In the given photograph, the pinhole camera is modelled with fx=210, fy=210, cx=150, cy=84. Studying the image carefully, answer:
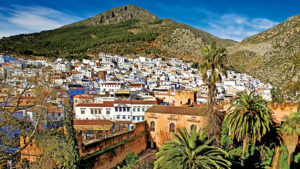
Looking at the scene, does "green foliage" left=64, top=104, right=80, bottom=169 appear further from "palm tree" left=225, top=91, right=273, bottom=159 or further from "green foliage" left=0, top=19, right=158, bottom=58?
"green foliage" left=0, top=19, right=158, bottom=58

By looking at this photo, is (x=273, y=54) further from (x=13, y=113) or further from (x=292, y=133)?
(x=13, y=113)

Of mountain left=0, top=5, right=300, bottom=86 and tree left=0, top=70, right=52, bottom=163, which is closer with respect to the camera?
tree left=0, top=70, right=52, bottom=163

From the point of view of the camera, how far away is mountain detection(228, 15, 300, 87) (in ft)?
232

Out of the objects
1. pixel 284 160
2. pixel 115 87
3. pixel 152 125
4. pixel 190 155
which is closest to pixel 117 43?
pixel 115 87

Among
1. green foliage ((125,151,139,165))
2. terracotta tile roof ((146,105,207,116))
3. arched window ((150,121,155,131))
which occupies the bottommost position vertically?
green foliage ((125,151,139,165))

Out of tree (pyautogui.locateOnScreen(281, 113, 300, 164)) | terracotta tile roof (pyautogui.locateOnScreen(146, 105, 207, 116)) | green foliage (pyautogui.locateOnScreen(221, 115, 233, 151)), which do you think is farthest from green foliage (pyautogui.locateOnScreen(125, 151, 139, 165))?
tree (pyautogui.locateOnScreen(281, 113, 300, 164))

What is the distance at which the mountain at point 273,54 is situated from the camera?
232 feet

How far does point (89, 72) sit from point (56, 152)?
198 ft

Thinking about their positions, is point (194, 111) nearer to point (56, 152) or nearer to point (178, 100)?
point (178, 100)

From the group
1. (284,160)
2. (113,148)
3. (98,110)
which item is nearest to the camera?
(284,160)

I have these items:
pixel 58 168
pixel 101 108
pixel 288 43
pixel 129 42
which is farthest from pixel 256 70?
pixel 58 168

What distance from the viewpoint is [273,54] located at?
8775 cm

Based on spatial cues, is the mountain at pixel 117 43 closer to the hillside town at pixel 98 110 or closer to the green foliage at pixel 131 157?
the hillside town at pixel 98 110

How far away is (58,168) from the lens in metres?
12.5
